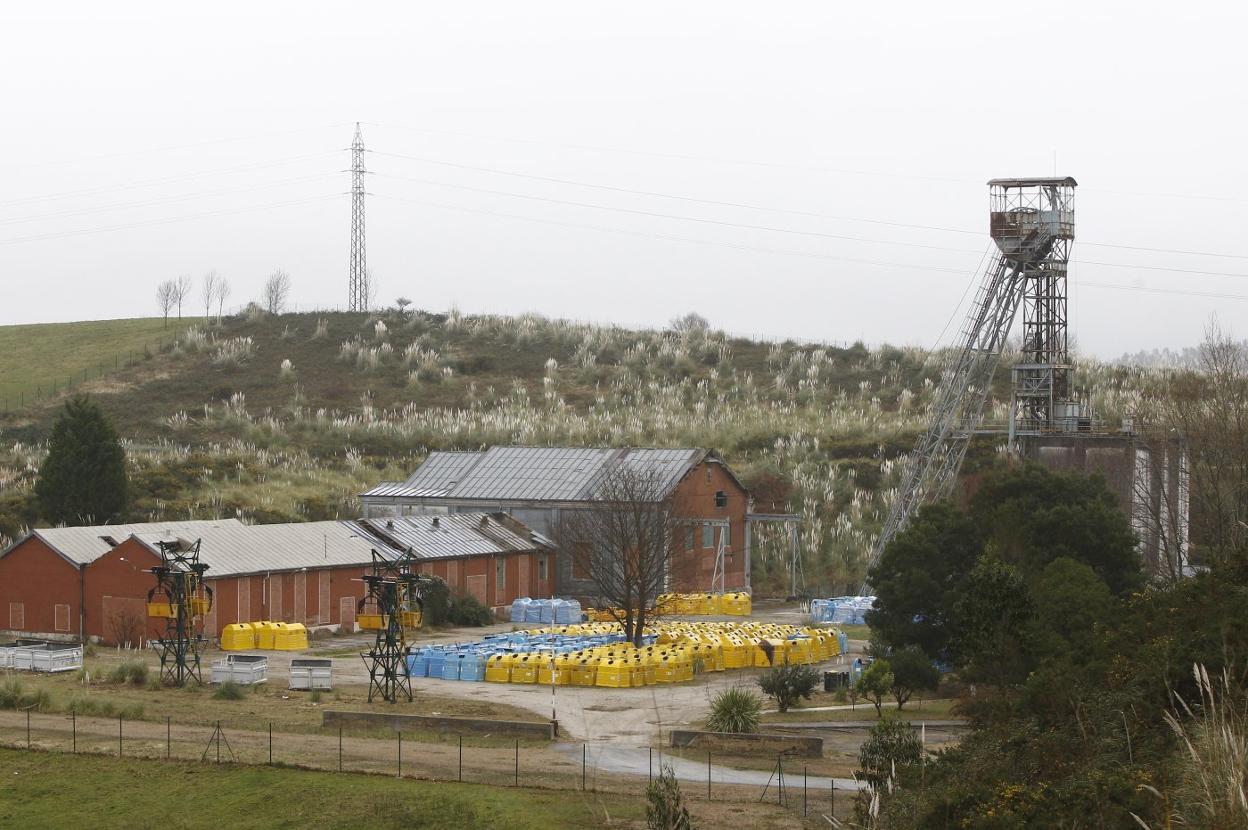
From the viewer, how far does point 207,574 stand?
145 ft

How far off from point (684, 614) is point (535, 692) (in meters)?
20.1

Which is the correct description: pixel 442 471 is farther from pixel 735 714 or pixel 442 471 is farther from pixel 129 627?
pixel 735 714

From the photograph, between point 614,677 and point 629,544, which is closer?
point 614,677

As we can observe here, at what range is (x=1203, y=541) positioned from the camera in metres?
45.0

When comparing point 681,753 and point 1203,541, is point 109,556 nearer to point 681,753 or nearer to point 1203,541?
point 681,753

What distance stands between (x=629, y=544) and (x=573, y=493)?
53.3 ft

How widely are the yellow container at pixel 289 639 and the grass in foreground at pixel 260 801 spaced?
1692 centimetres

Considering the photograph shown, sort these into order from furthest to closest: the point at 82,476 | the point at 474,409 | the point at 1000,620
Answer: the point at 474,409 < the point at 82,476 < the point at 1000,620

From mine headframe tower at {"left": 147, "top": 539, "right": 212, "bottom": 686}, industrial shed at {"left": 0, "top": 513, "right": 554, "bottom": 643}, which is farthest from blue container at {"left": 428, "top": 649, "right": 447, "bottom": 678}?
industrial shed at {"left": 0, "top": 513, "right": 554, "bottom": 643}

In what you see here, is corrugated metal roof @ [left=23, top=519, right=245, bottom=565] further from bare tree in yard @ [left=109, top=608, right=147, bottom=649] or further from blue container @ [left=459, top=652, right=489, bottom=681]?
blue container @ [left=459, top=652, right=489, bottom=681]

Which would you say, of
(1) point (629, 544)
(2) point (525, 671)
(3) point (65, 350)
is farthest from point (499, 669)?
(3) point (65, 350)

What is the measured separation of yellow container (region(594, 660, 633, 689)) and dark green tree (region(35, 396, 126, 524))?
2684 cm

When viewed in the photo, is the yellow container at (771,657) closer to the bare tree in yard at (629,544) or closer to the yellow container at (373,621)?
the bare tree in yard at (629,544)

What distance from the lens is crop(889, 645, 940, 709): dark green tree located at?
3259 cm
